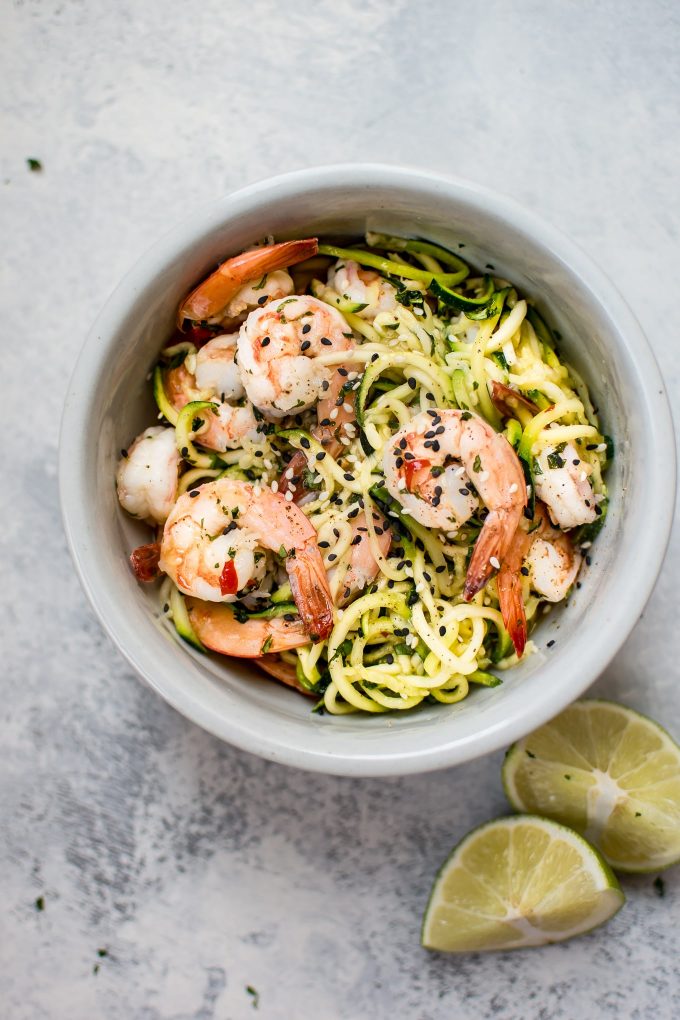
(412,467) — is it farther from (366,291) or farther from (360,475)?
(366,291)

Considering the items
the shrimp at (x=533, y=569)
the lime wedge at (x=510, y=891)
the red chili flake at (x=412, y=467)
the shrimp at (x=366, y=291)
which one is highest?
the shrimp at (x=366, y=291)

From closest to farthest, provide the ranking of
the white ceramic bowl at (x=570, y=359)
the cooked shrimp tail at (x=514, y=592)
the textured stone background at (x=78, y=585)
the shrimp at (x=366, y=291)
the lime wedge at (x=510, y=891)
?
the white ceramic bowl at (x=570, y=359) < the cooked shrimp tail at (x=514, y=592) < the shrimp at (x=366, y=291) < the lime wedge at (x=510, y=891) < the textured stone background at (x=78, y=585)

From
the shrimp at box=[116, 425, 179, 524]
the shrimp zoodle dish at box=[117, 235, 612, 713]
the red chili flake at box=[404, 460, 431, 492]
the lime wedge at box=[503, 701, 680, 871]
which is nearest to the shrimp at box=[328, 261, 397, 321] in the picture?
the shrimp zoodle dish at box=[117, 235, 612, 713]

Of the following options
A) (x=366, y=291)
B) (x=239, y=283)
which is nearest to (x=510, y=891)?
(x=366, y=291)

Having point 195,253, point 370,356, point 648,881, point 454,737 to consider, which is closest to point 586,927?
point 648,881

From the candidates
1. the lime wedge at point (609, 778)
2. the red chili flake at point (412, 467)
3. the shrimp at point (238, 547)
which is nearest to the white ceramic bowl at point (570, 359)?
the shrimp at point (238, 547)

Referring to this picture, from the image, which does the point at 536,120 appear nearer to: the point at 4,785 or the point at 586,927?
the point at 586,927

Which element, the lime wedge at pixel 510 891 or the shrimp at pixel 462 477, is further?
the lime wedge at pixel 510 891

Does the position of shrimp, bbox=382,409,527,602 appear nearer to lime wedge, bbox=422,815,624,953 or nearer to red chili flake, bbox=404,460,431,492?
red chili flake, bbox=404,460,431,492

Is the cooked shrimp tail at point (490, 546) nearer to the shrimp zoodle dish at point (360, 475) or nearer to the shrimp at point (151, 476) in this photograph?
the shrimp zoodle dish at point (360, 475)
